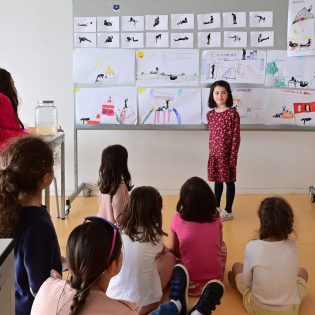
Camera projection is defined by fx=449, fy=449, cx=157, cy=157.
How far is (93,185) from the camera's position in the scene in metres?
4.37

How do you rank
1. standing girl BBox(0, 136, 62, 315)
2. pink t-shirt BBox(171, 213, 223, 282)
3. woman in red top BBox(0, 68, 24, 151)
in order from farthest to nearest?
woman in red top BBox(0, 68, 24, 151) < pink t-shirt BBox(171, 213, 223, 282) < standing girl BBox(0, 136, 62, 315)

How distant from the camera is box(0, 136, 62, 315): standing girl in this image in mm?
1440

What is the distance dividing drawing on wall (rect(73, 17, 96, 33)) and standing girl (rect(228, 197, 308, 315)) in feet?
8.07

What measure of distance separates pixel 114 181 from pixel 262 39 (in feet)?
6.62

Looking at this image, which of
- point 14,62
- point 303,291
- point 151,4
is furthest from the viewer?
point 14,62

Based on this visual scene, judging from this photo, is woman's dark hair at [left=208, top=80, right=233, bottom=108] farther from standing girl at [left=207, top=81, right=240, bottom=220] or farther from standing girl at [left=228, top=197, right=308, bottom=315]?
standing girl at [left=228, top=197, right=308, bottom=315]

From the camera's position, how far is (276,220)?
2.05 m

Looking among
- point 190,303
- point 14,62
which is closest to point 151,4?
point 14,62

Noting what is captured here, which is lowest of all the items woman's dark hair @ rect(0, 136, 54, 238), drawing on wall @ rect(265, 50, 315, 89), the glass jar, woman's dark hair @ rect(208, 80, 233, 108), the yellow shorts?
the yellow shorts

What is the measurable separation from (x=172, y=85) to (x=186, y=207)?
1.89 meters

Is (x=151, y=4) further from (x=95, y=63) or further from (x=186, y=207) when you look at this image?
(x=186, y=207)

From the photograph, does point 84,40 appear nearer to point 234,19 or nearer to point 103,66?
point 103,66

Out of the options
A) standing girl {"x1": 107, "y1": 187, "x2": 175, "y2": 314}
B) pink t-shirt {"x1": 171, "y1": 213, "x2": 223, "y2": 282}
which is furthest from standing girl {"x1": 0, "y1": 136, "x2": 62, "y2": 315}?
pink t-shirt {"x1": 171, "y1": 213, "x2": 223, "y2": 282}

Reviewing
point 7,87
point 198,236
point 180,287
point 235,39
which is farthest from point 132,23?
point 180,287
